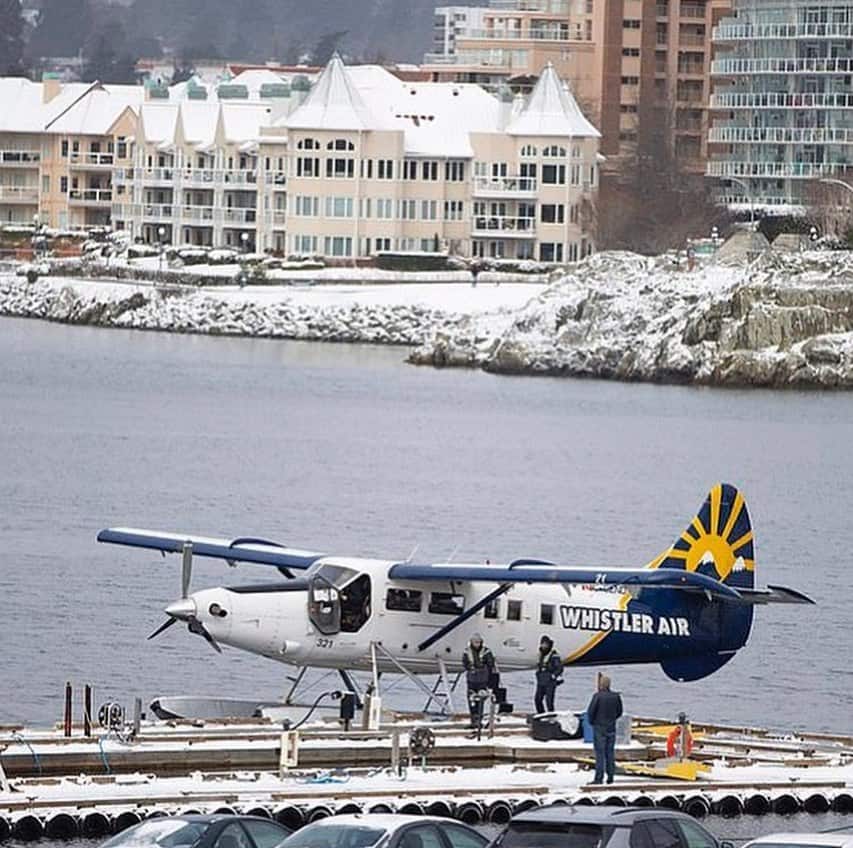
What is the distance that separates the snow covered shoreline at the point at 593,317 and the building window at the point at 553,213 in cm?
771

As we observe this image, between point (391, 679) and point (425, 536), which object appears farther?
point (425, 536)

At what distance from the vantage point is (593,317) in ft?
336

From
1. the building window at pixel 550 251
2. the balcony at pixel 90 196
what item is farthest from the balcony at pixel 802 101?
the balcony at pixel 90 196

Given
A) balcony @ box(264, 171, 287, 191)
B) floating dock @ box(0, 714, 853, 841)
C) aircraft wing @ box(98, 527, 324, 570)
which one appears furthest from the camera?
balcony @ box(264, 171, 287, 191)

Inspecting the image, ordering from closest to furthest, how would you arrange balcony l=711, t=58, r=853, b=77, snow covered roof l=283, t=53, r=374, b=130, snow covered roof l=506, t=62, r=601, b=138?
snow covered roof l=283, t=53, r=374, b=130
snow covered roof l=506, t=62, r=601, b=138
balcony l=711, t=58, r=853, b=77

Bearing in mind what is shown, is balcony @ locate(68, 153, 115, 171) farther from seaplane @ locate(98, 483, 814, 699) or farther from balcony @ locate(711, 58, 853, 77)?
seaplane @ locate(98, 483, 814, 699)

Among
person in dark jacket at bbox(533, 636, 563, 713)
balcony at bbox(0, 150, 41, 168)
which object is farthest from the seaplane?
balcony at bbox(0, 150, 41, 168)

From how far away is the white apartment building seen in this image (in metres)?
124

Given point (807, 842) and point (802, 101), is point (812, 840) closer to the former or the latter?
point (807, 842)

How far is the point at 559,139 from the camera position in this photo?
127 m

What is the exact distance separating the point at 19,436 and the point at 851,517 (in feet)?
72.9

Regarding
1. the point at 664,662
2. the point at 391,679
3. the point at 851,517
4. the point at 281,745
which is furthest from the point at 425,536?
the point at 281,745

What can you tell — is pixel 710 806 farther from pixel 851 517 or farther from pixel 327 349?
pixel 327 349

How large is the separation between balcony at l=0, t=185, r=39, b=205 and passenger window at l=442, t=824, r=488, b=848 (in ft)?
410
